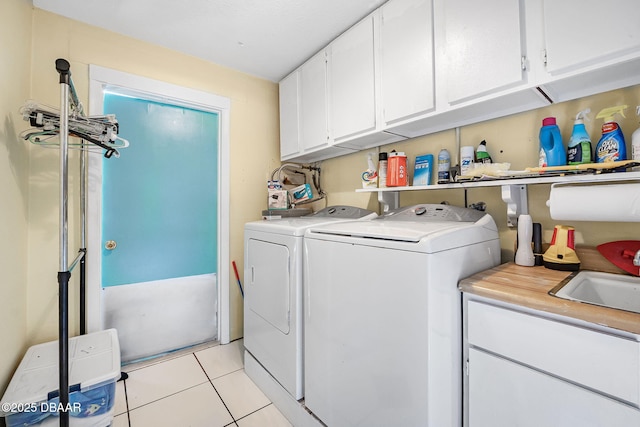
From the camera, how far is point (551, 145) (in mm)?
1274

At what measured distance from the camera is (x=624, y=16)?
3.15ft

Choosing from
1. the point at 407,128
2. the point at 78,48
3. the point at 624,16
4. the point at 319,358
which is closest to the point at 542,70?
the point at 624,16

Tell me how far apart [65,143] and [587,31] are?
2152 millimetres

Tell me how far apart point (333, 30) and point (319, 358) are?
224 cm

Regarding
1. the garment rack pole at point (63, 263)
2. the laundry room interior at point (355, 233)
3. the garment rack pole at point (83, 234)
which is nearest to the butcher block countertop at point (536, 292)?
the laundry room interior at point (355, 233)

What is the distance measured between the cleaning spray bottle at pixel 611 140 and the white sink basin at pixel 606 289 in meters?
0.50

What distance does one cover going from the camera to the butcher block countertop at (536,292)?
772mm

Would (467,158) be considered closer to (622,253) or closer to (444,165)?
(444,165)

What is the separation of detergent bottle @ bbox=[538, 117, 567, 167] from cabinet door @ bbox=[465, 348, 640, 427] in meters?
0.94

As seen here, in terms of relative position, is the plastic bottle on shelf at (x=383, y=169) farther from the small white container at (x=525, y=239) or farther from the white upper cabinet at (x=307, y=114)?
the small white container at (x=525, y=239)

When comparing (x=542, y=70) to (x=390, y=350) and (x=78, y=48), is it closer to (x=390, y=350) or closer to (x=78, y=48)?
(x=390, y=350)

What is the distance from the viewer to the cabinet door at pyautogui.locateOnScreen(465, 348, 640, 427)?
776 millimetres

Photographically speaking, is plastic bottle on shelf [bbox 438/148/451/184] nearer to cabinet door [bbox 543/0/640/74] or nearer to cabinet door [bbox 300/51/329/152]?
cabinet door [bbox 543/0/640/74]

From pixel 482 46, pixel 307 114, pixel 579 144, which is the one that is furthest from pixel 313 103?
pixel 579 144
